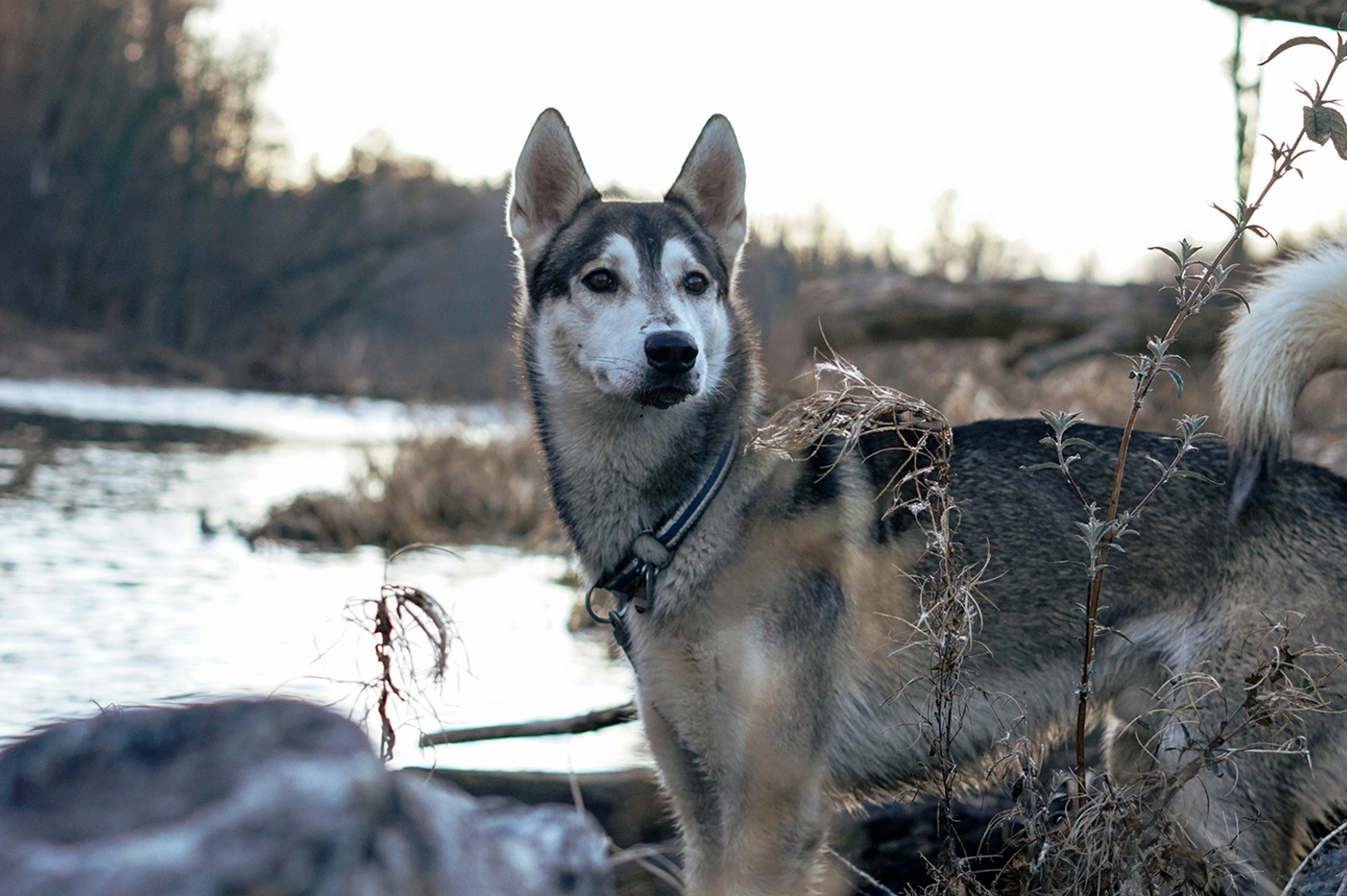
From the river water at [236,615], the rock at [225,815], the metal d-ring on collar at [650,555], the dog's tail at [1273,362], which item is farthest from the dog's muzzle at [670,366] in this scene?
the rock at [225,815]

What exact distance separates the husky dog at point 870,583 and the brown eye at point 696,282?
0.14 meters

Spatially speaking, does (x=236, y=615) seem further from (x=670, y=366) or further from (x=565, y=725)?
(x=670, y=366)

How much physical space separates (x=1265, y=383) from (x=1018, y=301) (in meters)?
5.46

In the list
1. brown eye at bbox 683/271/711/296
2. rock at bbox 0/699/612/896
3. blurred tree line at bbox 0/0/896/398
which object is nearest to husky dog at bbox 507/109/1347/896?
brown eye at bbox 683/271/711/296

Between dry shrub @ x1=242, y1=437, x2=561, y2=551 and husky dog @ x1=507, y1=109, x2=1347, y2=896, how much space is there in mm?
5357

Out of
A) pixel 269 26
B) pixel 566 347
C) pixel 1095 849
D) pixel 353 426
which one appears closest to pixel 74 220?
pixel 269 26

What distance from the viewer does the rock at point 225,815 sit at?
963 millimetres

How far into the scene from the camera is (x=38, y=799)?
1063 millimetres

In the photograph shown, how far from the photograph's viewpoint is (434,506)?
31.9 feet

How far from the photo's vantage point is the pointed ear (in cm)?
382

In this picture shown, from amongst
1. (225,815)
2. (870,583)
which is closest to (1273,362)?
(870,583)

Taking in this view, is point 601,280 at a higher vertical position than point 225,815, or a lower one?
higher

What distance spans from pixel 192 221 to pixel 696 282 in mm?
30397

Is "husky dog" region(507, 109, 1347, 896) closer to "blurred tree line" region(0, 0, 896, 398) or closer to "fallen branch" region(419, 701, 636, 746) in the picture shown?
"fallen branch" region(419, 701, 636, 746)
